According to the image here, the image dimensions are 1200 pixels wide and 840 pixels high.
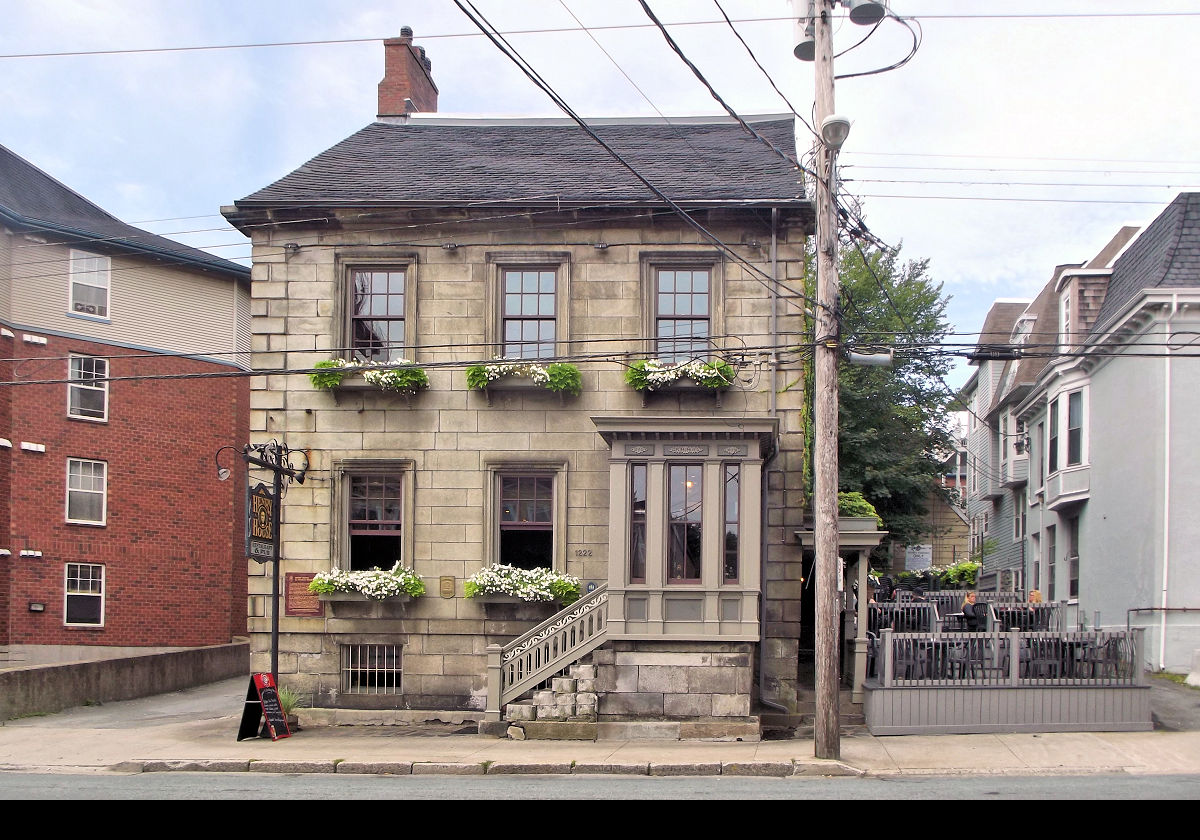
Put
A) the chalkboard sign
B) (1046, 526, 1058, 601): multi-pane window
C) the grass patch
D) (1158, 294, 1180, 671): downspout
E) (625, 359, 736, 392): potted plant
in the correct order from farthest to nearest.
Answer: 1. (1046, 526, 1058, 601): multi-pane window
2. (1158, 294, 1180, 671): downspout
3. the grass patch
4. (625, 359, 736, 392): potted plant
5. the chalkboard sign

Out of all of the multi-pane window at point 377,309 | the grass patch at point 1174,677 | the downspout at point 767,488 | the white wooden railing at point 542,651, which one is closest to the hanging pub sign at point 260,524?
the multi-pane window at point 377,309

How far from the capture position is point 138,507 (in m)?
27.8

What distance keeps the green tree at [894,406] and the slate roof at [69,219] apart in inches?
687

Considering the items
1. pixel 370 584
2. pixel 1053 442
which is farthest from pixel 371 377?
pixel 1053 442

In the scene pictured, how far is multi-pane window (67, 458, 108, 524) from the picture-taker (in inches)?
1054

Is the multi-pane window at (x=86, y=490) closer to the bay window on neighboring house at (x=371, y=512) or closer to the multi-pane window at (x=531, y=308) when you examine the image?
the bay window on neighboring house at (x=371, y=512)

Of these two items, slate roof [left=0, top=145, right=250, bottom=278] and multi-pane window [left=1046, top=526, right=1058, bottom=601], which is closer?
slate roof [left=0, top=145, right=250, bottom=278]

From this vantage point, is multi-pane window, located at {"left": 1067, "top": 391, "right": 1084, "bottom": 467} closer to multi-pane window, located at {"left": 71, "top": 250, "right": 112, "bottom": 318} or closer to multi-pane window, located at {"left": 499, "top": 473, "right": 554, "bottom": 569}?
multi-pane window, located at {"left": 499, "top": 473, "right": 554, "bottom": 569}

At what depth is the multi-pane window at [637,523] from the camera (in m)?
17.0

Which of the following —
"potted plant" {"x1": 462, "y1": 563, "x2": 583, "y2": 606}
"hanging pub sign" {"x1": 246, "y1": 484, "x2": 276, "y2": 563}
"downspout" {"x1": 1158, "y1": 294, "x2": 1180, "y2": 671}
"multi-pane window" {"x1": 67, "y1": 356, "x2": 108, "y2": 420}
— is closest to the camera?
"hanging pub sign" {"x1": 246, "y1": 484, "x2": 276, "y2": 563}

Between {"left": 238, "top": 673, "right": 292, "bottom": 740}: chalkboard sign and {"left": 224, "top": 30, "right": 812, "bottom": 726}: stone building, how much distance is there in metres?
1.74

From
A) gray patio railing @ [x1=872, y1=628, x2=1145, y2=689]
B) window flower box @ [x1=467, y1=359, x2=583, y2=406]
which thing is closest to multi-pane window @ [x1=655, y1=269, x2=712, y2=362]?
window flower box @ [x1=467, y1=359, x2=583, y2=406]

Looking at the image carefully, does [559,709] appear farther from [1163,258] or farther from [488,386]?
[1163,258]

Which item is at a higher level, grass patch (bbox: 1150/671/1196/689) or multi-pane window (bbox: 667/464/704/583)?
multi-pane window (bbox: 667/464/704/583)
